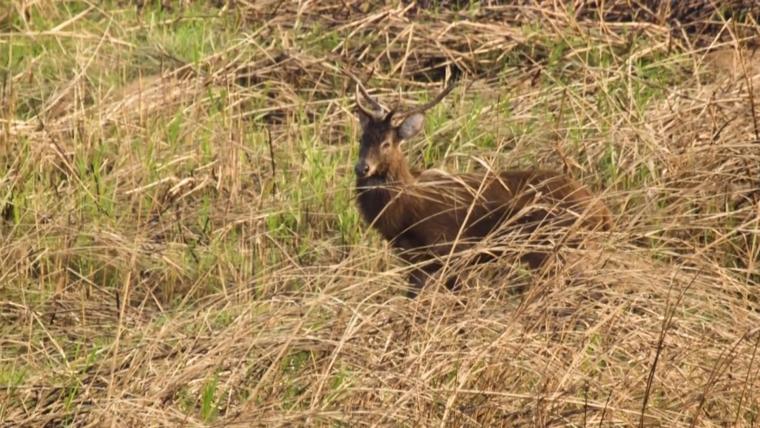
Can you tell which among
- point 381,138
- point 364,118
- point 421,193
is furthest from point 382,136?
point 421,193

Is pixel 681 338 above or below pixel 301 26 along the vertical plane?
above

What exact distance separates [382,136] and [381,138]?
0.01 metres

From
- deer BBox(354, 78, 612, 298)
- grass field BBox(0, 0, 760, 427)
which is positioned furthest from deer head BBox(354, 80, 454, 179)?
grass field BBox(0, 0, 760, 427)

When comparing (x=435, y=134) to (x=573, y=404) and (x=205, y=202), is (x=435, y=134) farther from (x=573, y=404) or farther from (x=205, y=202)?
(x=573, y=404)

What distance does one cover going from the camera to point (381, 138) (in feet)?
24.1

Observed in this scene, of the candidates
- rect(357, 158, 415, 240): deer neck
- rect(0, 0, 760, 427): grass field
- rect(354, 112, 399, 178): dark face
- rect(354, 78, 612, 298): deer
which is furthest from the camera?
rect(357, 158, 415, 240): deer neck

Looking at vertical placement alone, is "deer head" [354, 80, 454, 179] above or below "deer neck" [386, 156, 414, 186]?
above

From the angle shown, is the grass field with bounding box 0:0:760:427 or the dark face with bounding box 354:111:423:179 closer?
the grass field with bounding box 0:0:760:427

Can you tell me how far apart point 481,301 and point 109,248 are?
1656 millimetres

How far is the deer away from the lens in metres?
7.20

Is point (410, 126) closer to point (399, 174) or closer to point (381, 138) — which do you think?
point (381, 138)

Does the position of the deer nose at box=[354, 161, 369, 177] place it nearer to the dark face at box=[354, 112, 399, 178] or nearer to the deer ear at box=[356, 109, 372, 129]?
the dark face at box=[354, 112, 399, 178]

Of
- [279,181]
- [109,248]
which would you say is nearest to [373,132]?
[279,181]

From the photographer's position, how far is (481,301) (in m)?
5.78
